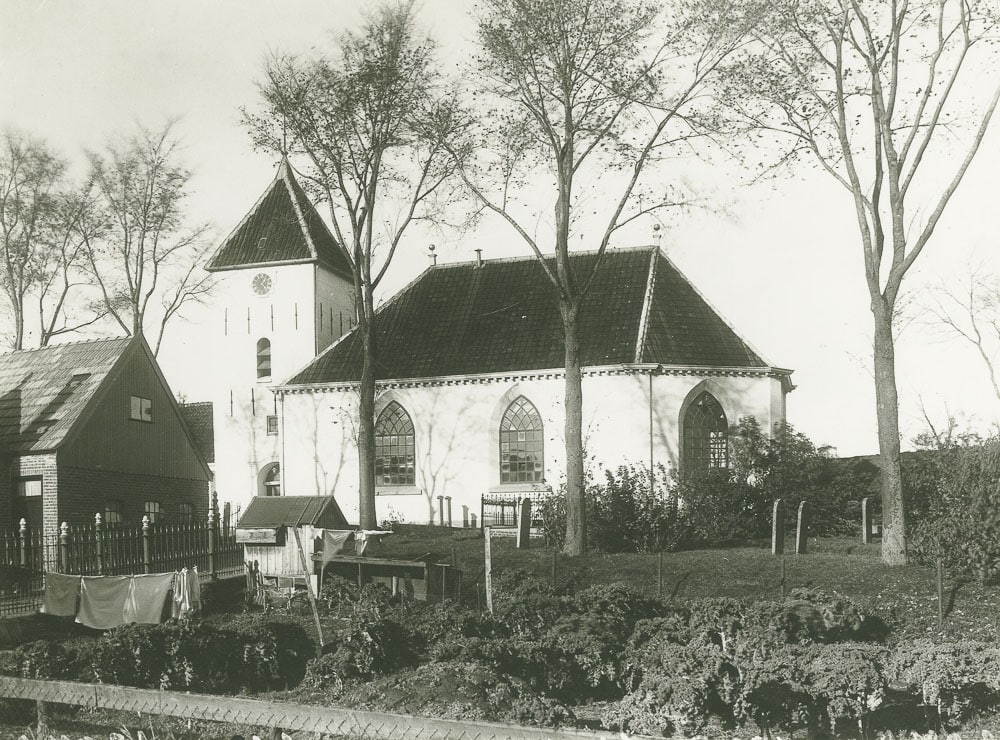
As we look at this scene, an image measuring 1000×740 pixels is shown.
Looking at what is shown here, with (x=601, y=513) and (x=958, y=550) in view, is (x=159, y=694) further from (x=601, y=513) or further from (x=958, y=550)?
(x=601, y=513)

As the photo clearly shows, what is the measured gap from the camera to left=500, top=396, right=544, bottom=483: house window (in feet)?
99.6

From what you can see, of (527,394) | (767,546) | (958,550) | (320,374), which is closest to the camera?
(958,550)

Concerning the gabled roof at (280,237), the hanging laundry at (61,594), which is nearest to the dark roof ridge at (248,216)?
the gabled roof at (280,237)

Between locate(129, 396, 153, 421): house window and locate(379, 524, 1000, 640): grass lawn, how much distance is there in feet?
26.8

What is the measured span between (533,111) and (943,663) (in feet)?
47.2

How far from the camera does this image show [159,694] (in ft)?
28.0

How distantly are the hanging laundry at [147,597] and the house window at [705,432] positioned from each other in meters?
17.6

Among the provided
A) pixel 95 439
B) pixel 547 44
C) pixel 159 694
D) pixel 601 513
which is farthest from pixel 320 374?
pixel 159 694

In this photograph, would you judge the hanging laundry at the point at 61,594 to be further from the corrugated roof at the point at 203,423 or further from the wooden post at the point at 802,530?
the corrugated roof at the point at 203,423

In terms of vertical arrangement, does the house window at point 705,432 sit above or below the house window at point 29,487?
above

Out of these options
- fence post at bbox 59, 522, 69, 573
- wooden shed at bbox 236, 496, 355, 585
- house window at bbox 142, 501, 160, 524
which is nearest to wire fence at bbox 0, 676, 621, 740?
fence post at bbox 59, 522, 69, 573

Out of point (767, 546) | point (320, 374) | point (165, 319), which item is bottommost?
point (767, 546)

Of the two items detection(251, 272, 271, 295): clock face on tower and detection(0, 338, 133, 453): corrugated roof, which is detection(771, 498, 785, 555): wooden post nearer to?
detection(0, 338, 133, 453): corrugated roof

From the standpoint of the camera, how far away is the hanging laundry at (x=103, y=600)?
50.2 feet
